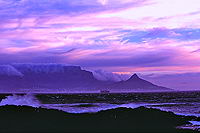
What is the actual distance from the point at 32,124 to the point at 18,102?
35.4 m

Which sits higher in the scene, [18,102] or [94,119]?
[18,102]

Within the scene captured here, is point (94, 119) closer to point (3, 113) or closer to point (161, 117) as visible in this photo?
point (161, 117)

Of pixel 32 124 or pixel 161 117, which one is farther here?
pixel 161 117

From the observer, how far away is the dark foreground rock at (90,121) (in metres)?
36.4

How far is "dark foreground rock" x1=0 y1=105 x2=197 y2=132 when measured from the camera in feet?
119

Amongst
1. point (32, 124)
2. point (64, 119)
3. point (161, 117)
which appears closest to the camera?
point (32, 124)

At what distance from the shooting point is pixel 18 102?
242ft

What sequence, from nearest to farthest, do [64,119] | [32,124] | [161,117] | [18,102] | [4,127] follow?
1. [4,127]
2. [32,124]
3. [64,119]
4. [161,117]
5. [18,102]

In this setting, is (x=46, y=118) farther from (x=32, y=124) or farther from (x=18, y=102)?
(x=18, y=102)

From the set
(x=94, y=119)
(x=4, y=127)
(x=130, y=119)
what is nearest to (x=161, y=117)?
(x=130, y=119)

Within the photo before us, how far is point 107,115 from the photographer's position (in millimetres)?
48781

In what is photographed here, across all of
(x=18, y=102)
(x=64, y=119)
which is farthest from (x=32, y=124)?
(x=18, y=102)

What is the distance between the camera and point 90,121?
42.2m

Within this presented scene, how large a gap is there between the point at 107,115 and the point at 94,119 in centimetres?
471
